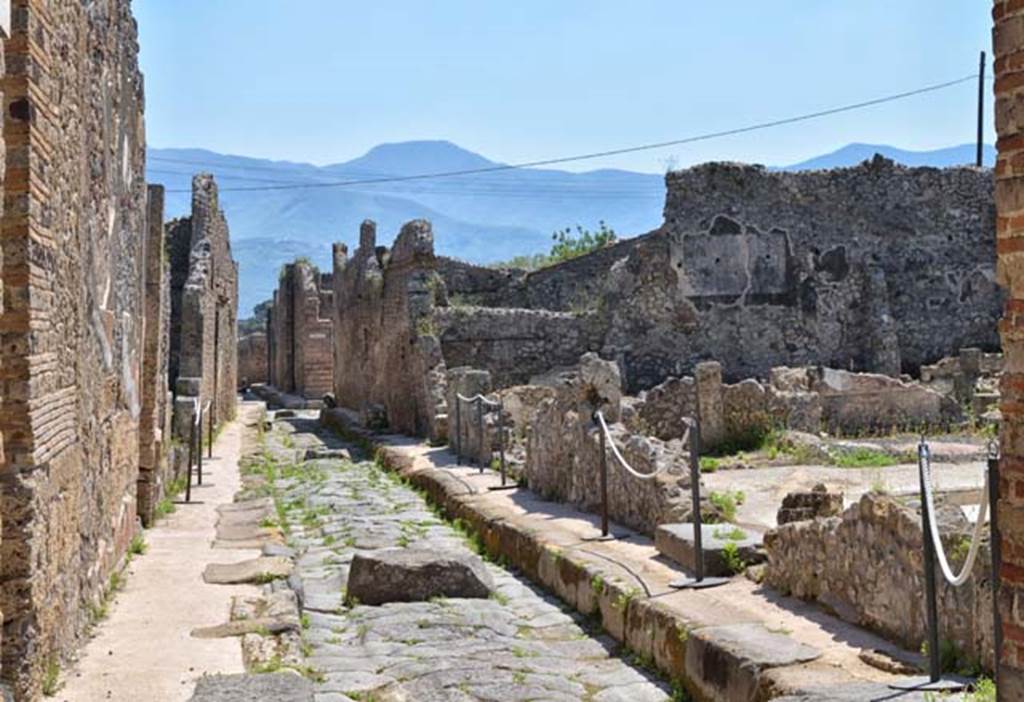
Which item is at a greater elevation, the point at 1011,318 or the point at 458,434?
the point at 1011,318

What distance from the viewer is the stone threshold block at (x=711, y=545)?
7582 millimetres

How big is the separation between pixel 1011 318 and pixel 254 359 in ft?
136

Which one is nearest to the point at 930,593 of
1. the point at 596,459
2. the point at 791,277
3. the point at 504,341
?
the point at 596,459

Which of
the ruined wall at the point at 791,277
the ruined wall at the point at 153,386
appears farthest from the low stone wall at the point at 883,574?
the ruined wall at the point at 791,277

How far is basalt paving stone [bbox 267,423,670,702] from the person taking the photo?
20.8 ft

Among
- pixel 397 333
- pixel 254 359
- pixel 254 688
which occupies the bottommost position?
pixel 254 688

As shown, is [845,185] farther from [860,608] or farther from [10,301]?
[10,301]

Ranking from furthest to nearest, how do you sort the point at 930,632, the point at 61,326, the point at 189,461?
the point at 189,461, the point at 61,326, the point at 930,632

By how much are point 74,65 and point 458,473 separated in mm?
→ 8394

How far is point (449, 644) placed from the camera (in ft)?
A: 23.9

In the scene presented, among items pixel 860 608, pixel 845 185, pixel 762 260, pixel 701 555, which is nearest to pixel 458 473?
pixel 701 555

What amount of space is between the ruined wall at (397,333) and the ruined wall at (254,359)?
738 inches

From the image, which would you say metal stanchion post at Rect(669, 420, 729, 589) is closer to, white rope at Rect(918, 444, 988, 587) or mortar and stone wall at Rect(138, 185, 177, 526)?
white rope at Rect(918, 444, 988, 587)

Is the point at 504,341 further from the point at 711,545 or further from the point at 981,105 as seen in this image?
the point at 981,105
